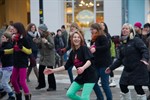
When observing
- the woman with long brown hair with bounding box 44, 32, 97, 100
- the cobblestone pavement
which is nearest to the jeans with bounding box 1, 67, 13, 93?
the cobblestone pavement

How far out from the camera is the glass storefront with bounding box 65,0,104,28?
21.8 metres

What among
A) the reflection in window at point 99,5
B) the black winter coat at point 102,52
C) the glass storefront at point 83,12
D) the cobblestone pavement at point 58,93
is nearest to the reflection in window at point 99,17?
the glass storefront at point 83,12

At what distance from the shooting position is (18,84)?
9.02 m

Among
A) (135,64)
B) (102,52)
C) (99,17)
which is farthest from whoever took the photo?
(99,17)

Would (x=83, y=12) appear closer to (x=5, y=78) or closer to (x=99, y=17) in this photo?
Result: (x=99, y=17)

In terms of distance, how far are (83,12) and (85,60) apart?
1480 cm

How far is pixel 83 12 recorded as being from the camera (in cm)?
2203

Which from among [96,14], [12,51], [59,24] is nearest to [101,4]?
[96,14]

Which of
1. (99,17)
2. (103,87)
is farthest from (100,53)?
(99,17)

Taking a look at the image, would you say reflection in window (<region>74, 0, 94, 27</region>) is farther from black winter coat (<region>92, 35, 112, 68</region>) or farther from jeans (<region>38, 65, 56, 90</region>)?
black winter coat (<region>92, 35, 112, 68</region>)

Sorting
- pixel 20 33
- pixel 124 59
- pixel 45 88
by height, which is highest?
pixel 20 33

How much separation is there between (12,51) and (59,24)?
12682 mm

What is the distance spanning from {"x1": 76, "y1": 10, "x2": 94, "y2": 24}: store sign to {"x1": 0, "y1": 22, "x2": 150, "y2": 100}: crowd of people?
1068cm

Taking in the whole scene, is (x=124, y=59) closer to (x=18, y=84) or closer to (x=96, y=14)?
(x=18, y=84)
